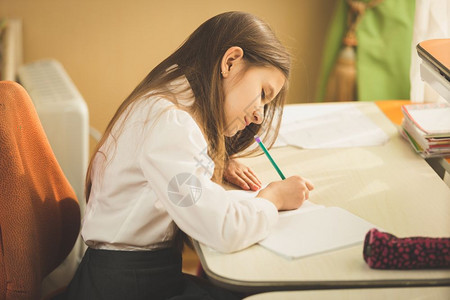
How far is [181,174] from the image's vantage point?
3.51ft

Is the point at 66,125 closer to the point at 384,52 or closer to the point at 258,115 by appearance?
the point at 258,115

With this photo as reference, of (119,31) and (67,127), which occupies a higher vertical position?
(119,31)

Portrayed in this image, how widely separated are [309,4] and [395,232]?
5.08 ft

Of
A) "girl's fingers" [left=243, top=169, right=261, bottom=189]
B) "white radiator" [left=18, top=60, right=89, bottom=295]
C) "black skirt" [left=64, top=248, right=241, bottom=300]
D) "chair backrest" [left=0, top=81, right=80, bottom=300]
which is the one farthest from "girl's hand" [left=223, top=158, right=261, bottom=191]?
"white radiator" [left=18, top=60, right=89, bottom=295]

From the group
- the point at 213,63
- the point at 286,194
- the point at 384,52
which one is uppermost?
the point at 213,63

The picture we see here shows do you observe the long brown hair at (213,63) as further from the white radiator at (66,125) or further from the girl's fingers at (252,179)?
the white radiator at (66,125)

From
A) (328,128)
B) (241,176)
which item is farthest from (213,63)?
(328,128)

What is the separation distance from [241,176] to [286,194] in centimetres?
15

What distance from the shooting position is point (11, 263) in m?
1.17

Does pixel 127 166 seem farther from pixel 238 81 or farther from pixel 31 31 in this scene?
pixel 31 31

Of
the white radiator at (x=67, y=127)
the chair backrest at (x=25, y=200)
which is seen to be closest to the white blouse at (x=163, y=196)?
the chair backrest at (x=25, y=200)

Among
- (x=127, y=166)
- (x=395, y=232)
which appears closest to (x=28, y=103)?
(x=127, y=166)

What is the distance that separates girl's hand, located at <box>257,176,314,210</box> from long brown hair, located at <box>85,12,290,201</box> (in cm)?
12

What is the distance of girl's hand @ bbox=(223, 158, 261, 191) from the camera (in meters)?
1.31
